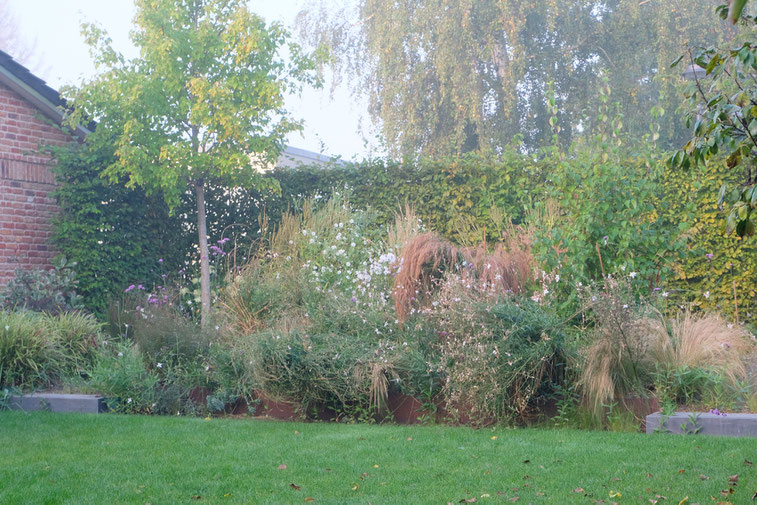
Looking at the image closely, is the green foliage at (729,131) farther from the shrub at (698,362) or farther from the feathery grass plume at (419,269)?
the feathery grass plume at (419,269)

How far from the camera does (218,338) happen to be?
685cm

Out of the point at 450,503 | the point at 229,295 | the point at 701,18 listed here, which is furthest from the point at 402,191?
the point at 701,18

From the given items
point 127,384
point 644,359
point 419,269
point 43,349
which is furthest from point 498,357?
point 43,349

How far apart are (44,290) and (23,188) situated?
5.62ft

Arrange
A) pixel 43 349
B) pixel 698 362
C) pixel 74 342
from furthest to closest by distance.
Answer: pixel 74 342, pixel 43 349, pixel 698 362

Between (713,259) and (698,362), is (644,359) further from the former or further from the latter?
(713,259)

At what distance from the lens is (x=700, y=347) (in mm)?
5449

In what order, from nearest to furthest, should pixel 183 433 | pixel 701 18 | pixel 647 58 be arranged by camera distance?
1. pixel 183 433
2. pixel 701 18
3. pixel 647 58

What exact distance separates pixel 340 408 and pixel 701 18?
45.7 ft

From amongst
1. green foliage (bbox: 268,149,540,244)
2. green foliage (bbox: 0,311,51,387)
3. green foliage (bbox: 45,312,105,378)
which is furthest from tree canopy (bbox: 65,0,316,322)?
green foliage (bbox: 0,311,51,387)

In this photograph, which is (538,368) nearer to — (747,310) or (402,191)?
(747,310)

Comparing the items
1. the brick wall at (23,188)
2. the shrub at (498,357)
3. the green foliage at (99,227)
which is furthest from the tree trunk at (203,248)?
the shrub at (498,357)

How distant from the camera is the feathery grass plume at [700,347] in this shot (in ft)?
17.5

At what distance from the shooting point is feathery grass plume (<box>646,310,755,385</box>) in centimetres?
532
